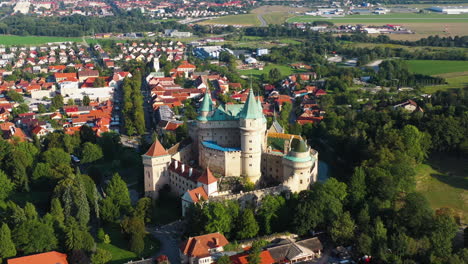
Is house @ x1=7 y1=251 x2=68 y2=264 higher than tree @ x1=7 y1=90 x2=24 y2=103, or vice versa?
tree @ x1=7 y1=90 x2=24 y2=103

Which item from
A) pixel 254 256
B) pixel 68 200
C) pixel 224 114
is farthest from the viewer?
pixel 224 114

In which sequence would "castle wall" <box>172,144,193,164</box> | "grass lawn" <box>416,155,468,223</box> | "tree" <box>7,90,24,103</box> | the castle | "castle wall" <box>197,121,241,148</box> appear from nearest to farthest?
1. the castle
2. "grass lawn" <box>416,155,468,223</box>
3. "castle wall" <box>197,121,241,148</box>
4. "castle wall" <box>172,144,193,164</box>
5. "tree" <box>7,90,24,103</box>

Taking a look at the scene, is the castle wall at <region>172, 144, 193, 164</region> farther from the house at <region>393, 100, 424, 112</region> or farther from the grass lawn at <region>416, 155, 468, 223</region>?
the house at <region>393, 100, 424, 112</region>

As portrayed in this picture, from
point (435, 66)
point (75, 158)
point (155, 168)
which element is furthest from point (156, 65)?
point (155, 168)

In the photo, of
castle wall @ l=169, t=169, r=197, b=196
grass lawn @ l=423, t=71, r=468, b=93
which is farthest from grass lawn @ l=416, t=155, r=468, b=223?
grass lawn @ l=423, t=71, r=468, b=93

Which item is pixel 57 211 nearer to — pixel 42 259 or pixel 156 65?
pixel 42 259

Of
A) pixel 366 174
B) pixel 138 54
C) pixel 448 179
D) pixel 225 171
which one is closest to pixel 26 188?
pixel 225 171
